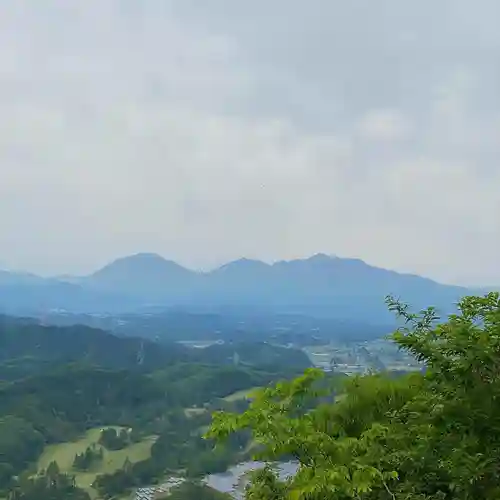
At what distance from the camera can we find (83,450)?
37.1 m

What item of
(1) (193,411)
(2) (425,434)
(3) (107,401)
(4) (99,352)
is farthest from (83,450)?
(2) (425,434)

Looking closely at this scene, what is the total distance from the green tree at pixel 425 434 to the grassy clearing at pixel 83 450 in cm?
3072

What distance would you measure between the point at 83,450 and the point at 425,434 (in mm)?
37525

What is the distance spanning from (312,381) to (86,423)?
42.4 m

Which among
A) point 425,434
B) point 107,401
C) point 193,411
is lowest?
point 193,411

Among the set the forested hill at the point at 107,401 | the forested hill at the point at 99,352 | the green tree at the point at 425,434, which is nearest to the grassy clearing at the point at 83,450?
the forested hill at the point at 107,401

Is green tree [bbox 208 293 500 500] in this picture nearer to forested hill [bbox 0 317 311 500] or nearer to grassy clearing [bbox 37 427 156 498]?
forested hill [bbox 0 317 311 500]

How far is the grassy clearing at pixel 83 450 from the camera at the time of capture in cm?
3328

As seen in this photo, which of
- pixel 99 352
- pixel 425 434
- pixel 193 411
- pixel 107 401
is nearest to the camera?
pixel 425 434

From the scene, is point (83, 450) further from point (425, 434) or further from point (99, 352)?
point (425, 434)

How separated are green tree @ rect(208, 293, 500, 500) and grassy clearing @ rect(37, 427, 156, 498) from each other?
30722 mm

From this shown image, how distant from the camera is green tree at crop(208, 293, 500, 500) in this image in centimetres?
280

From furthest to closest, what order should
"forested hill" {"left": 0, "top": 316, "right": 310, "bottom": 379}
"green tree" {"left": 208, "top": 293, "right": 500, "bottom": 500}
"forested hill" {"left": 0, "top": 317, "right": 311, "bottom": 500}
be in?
1. "forested hill" {"left": 0, "top": 316, "right": 310, "bottom": 379}
2. "forested hill" {"left": 0, "top": 317, "right": 311, "bottom": 500}
3. "green tree" {"left": 208, "top": 293, "right": 500, "bottom": 500}

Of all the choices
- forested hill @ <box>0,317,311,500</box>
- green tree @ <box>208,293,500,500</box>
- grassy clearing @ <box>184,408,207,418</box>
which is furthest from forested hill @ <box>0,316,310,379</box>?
green tree @ <box>208,293,500,500</box>
